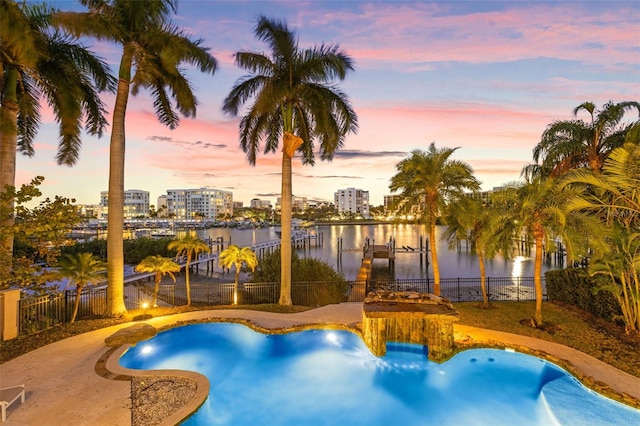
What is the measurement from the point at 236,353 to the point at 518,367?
8.00 meters

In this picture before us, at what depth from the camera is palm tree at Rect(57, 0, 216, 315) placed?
10.3 m

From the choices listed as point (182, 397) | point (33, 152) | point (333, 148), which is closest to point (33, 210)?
point (182, 397)

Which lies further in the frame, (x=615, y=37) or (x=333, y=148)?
(x=333, y=148)

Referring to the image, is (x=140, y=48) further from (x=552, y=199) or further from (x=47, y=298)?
(x=552, y=199)

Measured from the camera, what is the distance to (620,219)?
32.9 feet

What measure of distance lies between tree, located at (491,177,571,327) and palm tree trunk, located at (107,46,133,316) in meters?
13.4

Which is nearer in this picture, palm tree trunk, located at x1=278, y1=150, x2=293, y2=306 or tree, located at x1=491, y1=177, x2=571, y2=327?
tree, located at x1=491, y1=177, x2=571, y2=327

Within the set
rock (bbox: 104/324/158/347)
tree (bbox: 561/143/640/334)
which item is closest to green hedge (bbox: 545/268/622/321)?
tree (bbox: 561/143/640/334)

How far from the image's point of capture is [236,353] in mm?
9430

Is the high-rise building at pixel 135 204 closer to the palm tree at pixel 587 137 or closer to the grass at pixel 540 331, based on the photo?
the grass at pixel 540 331

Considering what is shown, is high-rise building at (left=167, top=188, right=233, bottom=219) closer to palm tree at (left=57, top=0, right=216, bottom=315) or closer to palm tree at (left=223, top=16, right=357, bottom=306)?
palm tree at (left=223, top=16, right=357, bottom=306)

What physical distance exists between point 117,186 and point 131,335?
18.0 ft

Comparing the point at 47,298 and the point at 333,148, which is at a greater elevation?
the point at 333,148

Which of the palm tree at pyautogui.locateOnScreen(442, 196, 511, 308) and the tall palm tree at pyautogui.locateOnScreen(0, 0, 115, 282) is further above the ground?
the tall palm tree at pyautogui.locateOnScreen(0, 0, 115, 282)
